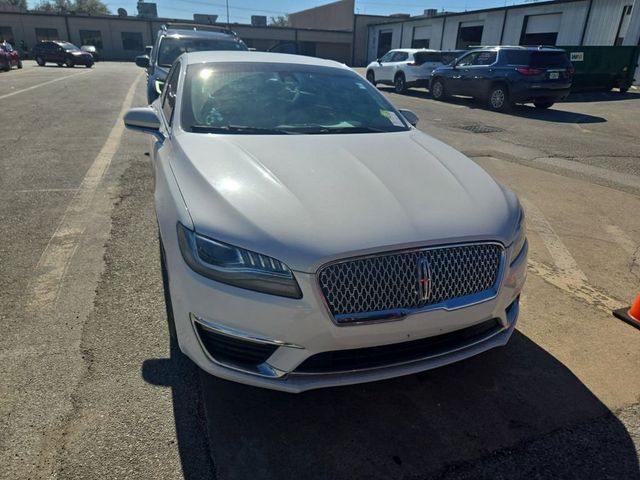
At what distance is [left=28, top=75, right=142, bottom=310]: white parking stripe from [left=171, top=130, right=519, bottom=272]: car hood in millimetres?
1444

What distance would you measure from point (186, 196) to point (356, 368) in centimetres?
116

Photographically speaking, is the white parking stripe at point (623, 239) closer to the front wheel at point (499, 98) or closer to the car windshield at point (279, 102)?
the car windshield at point (279, 102)

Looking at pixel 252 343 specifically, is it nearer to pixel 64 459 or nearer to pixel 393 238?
pixel 393 238

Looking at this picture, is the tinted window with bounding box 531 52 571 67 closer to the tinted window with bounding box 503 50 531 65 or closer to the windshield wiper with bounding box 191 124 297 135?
the tinted window with bounding box 503 50 531 65

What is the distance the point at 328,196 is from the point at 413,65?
17.9 metres

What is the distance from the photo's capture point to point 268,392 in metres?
2.52

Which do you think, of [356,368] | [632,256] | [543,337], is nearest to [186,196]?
[356,368]

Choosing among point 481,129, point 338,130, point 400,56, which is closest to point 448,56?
point 400,56

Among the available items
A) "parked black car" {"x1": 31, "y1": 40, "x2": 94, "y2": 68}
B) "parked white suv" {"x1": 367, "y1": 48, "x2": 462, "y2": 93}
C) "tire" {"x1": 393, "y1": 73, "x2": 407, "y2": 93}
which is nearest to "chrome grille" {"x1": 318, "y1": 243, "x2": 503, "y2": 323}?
"parked white suv" {"x1": 367, "y1": 48, "x2": 462, "y2": 93}

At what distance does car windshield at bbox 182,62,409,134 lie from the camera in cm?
334

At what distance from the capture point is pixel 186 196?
2.37m

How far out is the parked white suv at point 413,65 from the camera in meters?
18.5

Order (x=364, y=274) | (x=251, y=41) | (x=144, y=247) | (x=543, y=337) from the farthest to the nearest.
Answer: (x=251, y=41), (x=144, y=247), (x=543, y=337), (x=364, y=274)

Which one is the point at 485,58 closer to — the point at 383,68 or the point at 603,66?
the point at 383,68
